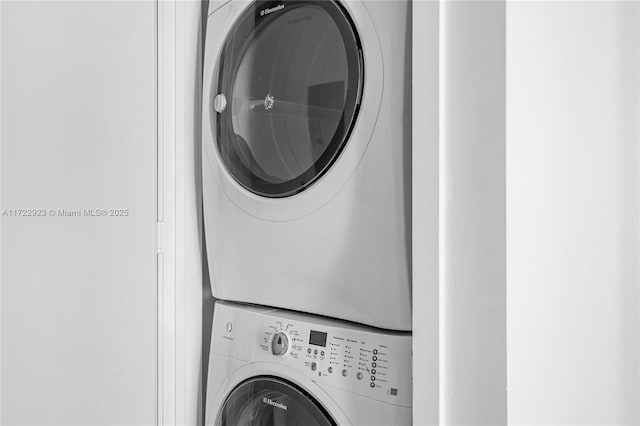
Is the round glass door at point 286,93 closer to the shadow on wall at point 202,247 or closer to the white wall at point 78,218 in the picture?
the shadow on wall at point 202,247

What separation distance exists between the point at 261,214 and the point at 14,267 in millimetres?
630

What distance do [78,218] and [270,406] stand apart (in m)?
0.66

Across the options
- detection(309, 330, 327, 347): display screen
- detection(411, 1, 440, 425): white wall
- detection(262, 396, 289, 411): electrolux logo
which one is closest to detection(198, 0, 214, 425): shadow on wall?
detection(262, 396, 289, 411): electrolux logo

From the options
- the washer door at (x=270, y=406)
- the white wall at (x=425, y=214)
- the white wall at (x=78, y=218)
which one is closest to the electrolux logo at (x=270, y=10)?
the white wall at (x=78, y=218)

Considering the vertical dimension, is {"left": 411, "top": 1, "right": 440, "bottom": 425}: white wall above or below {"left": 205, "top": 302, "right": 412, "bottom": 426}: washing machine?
above

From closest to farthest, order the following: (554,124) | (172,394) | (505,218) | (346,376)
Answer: (505,218) → (554,124) → (346,376) → (172,394)

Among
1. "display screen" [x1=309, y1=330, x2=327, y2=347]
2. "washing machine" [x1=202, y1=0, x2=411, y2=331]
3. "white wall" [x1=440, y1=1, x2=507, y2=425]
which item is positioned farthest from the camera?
"display screen" [x1=309, y1=330, x2=327, y2=347]

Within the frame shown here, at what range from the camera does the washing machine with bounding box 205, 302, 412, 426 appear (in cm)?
116

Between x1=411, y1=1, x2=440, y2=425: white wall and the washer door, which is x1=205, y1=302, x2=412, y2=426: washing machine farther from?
x1=411, y1=1, x2=440, y2=425: white wall

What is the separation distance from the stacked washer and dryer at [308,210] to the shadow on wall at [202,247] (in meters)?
0.05

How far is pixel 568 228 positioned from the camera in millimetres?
1096

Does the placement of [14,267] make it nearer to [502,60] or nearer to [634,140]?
[502,60]

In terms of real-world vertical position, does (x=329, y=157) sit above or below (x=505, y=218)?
above

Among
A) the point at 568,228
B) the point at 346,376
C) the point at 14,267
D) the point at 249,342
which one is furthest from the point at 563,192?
the point at 14,267
